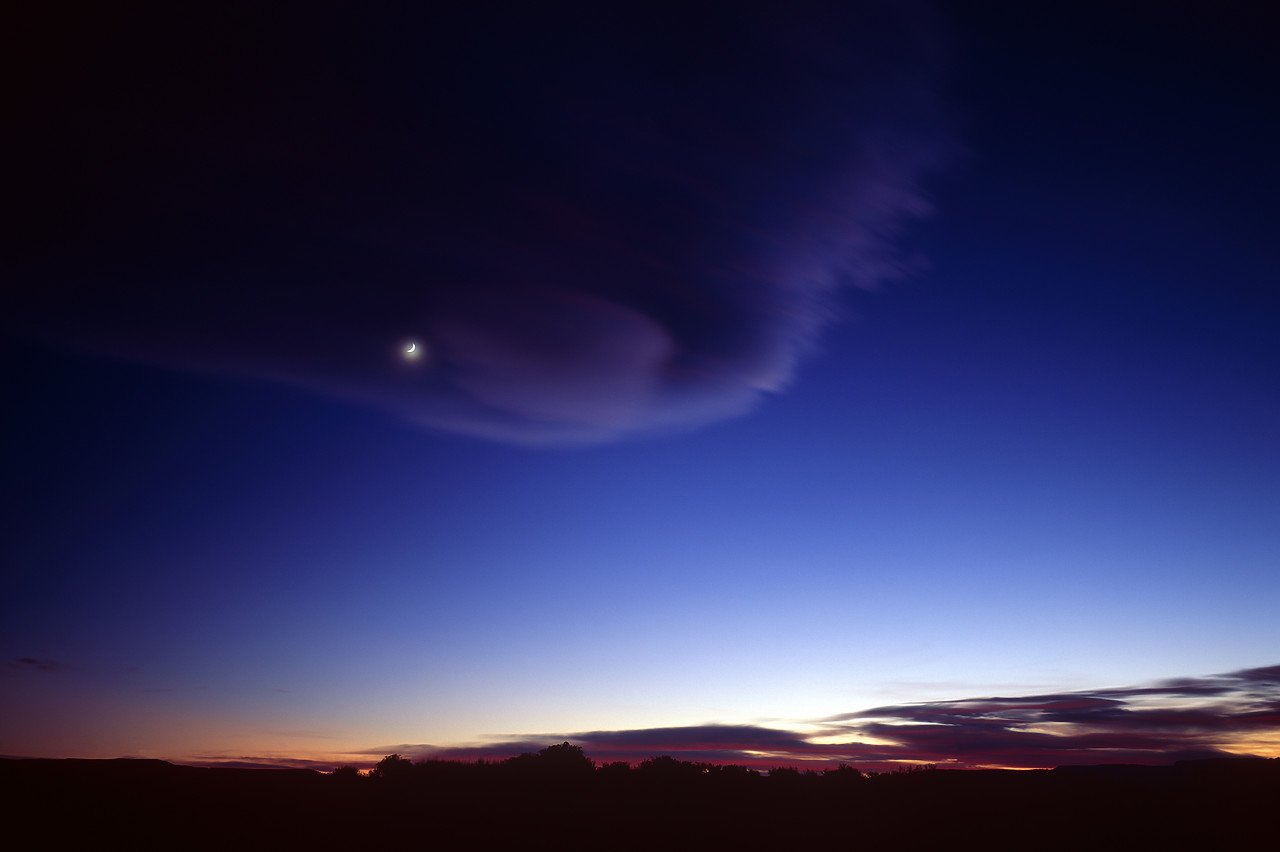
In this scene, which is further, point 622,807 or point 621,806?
point 621,806

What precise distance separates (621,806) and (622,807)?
119 mm

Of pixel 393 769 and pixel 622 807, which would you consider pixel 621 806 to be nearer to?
pixel 622 807

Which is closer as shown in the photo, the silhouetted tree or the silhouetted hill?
the silhouetted hill

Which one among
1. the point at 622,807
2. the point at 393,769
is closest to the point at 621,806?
the point at 622,807

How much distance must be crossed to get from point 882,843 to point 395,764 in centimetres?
1941

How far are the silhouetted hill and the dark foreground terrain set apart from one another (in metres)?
0.08

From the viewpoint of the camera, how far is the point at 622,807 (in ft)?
80.6

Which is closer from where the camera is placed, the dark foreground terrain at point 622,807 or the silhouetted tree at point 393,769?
the dark foreground terrain at point 622,807

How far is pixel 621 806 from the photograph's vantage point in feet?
80.9

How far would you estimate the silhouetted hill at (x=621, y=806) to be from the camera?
55.9ft

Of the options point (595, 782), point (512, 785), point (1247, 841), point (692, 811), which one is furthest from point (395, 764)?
point (1247, 841)

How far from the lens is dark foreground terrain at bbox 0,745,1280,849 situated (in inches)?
668

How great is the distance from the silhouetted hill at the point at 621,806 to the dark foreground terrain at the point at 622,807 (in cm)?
8

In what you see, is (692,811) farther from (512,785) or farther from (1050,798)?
(1050,798)
